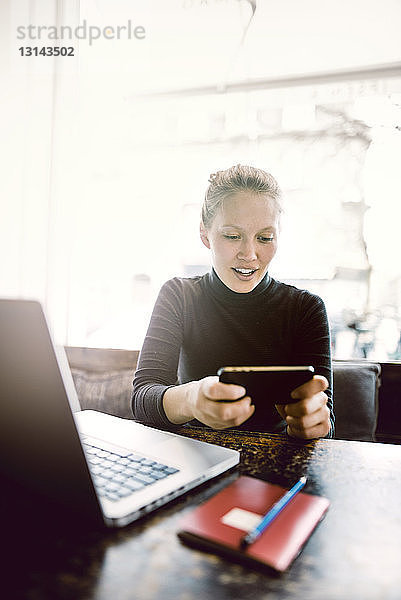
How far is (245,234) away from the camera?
1264mm

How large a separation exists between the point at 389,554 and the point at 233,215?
920 millimetres

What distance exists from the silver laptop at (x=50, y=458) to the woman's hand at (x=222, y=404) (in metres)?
0.10

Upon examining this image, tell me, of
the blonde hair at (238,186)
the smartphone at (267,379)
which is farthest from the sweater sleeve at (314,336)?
the smartphone at (267,379)

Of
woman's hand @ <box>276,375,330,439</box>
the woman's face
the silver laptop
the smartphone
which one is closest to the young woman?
the woman's face

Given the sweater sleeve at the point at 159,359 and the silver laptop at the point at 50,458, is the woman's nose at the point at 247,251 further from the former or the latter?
the silver laptop at the point at 50,458

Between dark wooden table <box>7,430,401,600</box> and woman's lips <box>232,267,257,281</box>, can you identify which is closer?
dark wooden table <box>7,430,401,600</box>

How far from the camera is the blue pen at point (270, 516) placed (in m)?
0.46

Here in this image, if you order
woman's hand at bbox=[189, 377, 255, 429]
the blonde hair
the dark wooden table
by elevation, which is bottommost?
the dark wooden table

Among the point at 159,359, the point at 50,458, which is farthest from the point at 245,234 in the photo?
the point at 50,458

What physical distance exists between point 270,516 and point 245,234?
0.86 m

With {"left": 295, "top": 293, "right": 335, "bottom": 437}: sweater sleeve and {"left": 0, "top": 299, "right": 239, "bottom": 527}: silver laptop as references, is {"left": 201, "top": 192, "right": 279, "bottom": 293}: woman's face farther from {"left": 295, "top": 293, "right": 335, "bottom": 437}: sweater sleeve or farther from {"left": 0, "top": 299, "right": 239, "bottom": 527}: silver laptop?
{"left": 0, "top": 299, "right": 239, "bottom": 527}: silver laptop

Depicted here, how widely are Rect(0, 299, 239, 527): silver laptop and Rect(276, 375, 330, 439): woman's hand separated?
26cm

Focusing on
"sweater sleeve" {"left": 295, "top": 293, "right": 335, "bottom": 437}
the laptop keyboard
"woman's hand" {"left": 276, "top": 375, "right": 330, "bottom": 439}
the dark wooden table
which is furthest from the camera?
"sweater sleeve" {"left": 295, "top": 293, "right": 335, "bottom": 437}

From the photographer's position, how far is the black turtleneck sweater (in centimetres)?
132
